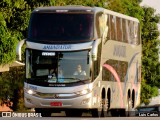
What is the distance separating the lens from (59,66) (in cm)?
3441

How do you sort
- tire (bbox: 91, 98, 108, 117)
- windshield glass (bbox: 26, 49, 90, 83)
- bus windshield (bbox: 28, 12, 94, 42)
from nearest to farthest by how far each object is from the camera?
1. windshield glass (bbox: 26, 49, 90, 83)
2. bus windshield (bbox: 28, 12, 94, 42)
3. tire (bbox: 91, 98, 108, 117)

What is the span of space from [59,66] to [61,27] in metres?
1.53

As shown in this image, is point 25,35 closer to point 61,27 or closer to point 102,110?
point 102,110

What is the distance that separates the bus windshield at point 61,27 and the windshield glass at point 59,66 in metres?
0.57

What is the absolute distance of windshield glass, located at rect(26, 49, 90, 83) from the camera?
3416 cm

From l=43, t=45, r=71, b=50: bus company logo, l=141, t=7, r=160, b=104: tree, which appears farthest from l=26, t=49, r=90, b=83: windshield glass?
l=141, t=7, r=160, b=104: tree

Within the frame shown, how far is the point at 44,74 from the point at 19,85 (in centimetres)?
2503

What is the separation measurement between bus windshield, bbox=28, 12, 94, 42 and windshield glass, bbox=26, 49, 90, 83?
0.57 m

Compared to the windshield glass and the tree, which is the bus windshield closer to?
the windshield glass

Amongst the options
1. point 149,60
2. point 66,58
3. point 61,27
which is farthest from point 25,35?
point 149,60

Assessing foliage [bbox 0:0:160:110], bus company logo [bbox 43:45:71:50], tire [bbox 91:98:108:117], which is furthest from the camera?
foliage [bbox 0:0:160:110]

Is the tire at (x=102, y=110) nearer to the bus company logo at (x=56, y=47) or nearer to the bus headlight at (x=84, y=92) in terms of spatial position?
the bus headlight at (x=84, y=92)

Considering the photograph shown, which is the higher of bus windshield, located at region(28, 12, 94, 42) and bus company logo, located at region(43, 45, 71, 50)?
bus windshield, located at region(28, 12, 94, 42)

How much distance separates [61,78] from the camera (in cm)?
3431
